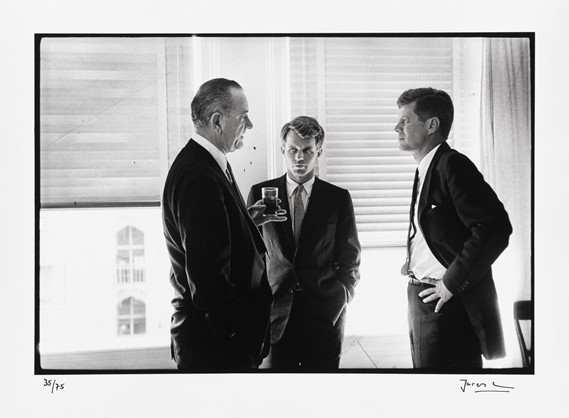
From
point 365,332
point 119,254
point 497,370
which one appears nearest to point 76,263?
point 119,254

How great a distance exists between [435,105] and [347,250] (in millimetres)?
545

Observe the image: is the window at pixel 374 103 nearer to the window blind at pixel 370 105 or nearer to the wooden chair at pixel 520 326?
the window blind at pixel 370 105

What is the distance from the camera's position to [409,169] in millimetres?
1635

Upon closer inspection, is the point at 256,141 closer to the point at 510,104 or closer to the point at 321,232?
the point at 321,232

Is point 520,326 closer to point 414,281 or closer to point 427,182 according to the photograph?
point 414,281

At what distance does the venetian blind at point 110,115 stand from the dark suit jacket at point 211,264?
10 centimetres

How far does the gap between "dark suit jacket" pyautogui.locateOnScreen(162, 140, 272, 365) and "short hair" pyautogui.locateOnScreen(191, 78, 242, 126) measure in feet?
0.33

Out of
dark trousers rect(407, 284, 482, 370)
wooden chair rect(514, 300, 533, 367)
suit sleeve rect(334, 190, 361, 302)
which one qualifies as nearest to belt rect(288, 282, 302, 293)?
suit sleeve rect(334, 190, 361, 302)

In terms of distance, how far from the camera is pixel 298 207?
162 cm

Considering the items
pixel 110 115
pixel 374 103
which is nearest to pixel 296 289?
pixel 374 103

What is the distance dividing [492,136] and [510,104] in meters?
0.12

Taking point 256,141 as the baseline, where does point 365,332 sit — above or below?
below

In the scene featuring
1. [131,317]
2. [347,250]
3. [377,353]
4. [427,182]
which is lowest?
[377,353]
